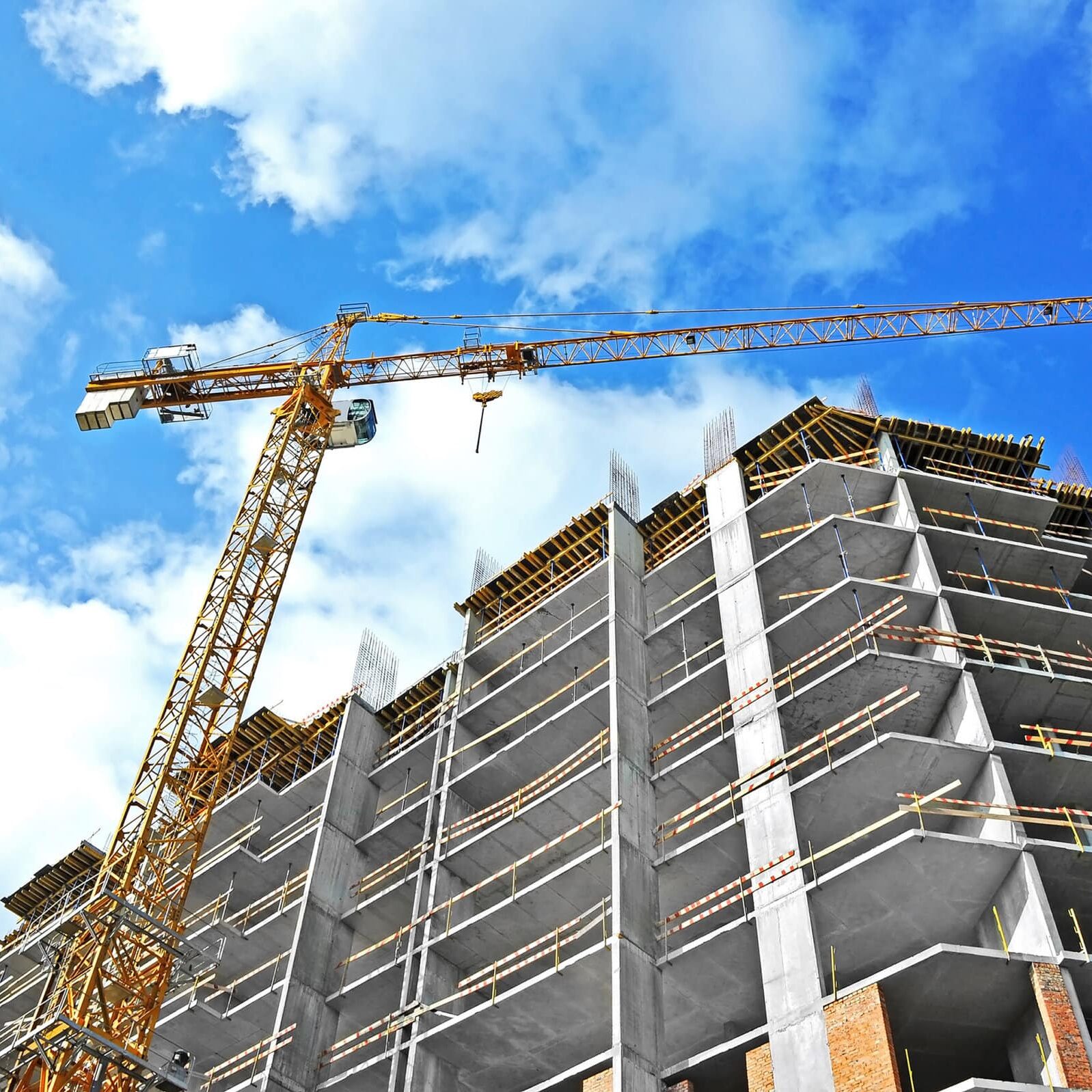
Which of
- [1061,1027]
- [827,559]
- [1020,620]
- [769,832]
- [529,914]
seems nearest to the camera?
[1061,1027]

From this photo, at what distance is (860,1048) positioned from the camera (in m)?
19.1

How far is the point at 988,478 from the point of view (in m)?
33.6

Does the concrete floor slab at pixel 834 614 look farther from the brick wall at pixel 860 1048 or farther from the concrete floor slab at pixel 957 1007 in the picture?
the brick wall at pixel 860 1048

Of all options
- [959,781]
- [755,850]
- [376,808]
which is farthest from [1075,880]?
[376,808]

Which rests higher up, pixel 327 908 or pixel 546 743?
pixel 546 743

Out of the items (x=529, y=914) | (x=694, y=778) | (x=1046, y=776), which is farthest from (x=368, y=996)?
(x=1046, y=776)

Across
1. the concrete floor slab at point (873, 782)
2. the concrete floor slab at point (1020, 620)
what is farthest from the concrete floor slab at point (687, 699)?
the concrete floor slab at point (1020, 620)

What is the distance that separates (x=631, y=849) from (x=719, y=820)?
349cm

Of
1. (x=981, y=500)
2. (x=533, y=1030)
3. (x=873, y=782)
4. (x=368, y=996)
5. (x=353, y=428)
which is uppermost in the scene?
(x=353, y=428)

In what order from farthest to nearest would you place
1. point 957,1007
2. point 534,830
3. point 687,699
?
point 534,830, point 687,699, point 957,1007

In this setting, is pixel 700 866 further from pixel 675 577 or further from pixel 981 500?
pixel 981 500

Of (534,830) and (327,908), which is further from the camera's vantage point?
(327,908)

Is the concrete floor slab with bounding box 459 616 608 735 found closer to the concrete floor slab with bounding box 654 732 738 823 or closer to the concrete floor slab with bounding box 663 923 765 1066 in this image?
the concrete floor slab with bounding box 654 732 738 823

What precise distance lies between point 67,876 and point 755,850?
3179cm
